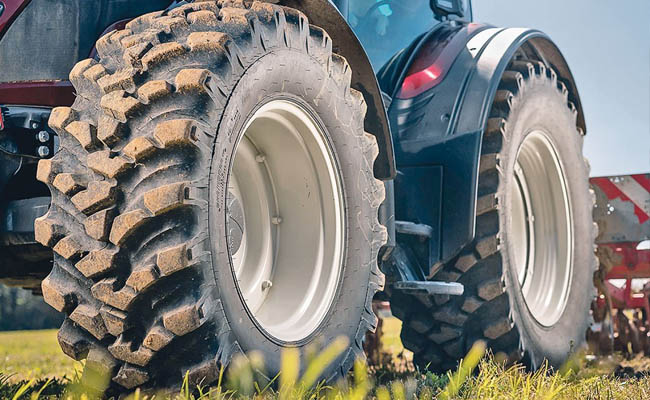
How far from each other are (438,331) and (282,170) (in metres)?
1.30

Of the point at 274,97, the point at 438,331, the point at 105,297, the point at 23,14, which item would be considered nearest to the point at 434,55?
the point at 438,331

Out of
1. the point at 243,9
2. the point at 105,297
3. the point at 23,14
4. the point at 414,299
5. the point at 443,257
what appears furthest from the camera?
the point at 414,299

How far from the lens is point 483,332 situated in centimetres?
366

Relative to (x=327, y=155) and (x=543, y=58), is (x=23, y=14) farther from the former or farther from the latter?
(x=543, y=58)

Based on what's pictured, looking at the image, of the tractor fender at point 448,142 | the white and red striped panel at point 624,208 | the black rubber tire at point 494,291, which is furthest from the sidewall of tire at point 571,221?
the white and red striped panel at point 624,208

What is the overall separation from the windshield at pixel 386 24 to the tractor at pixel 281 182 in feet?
0.04

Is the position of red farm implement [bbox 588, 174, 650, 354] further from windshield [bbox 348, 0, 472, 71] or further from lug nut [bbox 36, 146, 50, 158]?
lug nut [bbox 36, 146, 50, 158]

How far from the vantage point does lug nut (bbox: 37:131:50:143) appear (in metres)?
2.55

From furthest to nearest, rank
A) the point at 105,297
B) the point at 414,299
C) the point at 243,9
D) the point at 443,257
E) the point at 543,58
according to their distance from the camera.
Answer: the point at 543,58, the point at 414,299, the point at 443,257, the point at 243,9, the point at 105,297

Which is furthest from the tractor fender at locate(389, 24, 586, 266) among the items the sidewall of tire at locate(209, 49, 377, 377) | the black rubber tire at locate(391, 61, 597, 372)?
the sidewall of tire at locate(209, 49, 377, 377)

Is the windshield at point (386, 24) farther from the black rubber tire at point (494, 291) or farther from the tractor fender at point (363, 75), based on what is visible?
the tractor fender at point (363, 75)

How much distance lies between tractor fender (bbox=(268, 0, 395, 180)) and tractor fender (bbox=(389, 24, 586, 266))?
20.3 inches

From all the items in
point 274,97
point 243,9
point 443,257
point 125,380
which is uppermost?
point 243,9

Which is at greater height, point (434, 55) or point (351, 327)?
point (434, 55)
